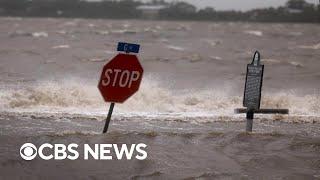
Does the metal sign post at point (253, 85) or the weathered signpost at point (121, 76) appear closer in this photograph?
the weathered signpost at point (121, 76)

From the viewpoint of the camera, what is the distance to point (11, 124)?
9.25 metres

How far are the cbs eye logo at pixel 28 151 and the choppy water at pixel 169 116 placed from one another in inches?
3.4

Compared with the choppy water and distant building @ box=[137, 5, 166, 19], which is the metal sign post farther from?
distant building @ box=[137, 5, 166, 19]

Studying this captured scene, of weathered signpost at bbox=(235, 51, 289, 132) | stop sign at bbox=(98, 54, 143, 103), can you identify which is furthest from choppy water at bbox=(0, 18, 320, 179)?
stop sign at bbox=(98, 54, 143, 103)

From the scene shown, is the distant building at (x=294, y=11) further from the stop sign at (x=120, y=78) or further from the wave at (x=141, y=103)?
the stop sign at (x=120, y=78)

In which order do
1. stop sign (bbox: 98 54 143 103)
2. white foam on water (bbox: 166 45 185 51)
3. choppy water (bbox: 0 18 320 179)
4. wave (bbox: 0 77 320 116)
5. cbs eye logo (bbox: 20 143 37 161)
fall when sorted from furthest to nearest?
white foam on water (bbox: 166 45 185 51), wave (bbox: 0 77 320 116), stop sign (bbox: 98 54 143 103), cbs eye logo (bbox: 20 143 37 161), choppy water (bbox: 0 18 320 179)

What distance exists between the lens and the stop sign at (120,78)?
23.1ft

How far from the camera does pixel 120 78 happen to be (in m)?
7.06

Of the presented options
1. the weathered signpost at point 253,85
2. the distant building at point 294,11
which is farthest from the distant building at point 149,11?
the weathered signpost at point 253,85

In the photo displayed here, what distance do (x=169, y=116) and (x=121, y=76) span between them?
183 inches

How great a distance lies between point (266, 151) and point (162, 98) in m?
9.02

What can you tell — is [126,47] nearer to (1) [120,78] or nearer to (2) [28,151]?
(1) [120,78]

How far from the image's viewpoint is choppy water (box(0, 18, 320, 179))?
5930mm

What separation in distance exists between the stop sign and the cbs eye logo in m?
1.06
